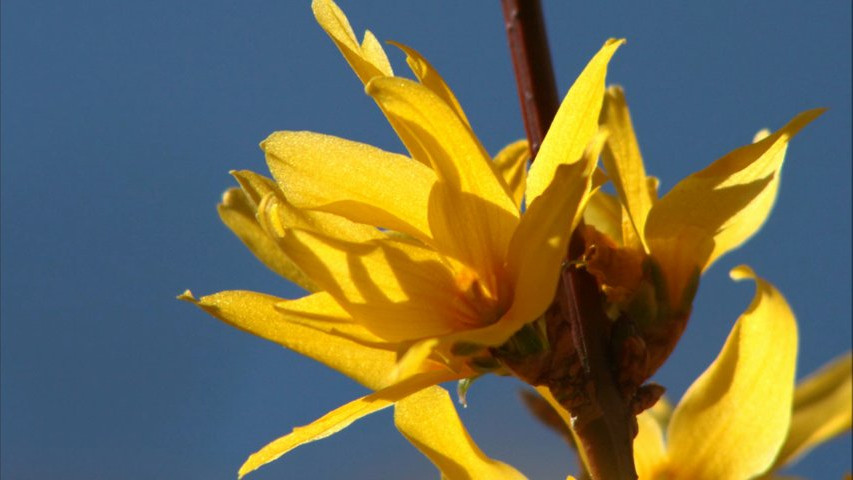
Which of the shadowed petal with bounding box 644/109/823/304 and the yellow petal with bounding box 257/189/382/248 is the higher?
the yellow petal with bounding box 257/189/382/248

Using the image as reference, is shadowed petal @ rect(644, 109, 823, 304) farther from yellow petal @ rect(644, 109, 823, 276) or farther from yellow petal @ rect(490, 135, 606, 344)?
yellow petal @ rect(490, 135, 606, 344)

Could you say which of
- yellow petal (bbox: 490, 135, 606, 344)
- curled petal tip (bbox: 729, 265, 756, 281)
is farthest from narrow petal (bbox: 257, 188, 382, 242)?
curled petal tip (bbox: 729, 265, 756, 281)

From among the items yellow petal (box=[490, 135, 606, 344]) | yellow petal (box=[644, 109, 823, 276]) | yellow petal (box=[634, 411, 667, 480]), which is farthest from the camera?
yellow petal (box=[634, 411, 667, 480])

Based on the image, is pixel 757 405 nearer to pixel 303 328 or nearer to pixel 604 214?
pixel 604 214

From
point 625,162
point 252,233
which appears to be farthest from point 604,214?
point 252,233

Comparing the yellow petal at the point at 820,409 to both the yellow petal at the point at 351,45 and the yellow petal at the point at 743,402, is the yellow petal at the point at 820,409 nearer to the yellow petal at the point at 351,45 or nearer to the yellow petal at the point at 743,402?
the yellow petal at the point at 743,402

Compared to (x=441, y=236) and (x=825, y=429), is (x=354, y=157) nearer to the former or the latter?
(x=441, y=236)
